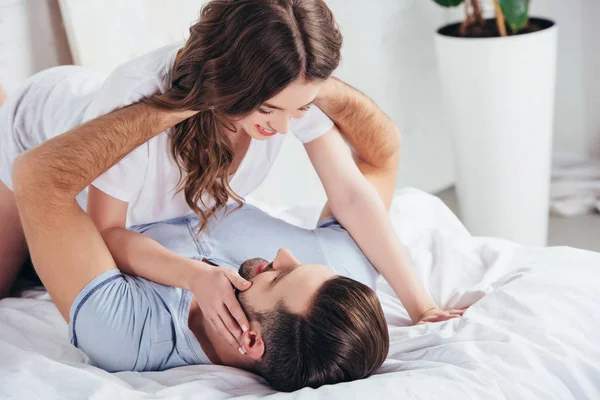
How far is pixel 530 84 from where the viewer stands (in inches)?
108

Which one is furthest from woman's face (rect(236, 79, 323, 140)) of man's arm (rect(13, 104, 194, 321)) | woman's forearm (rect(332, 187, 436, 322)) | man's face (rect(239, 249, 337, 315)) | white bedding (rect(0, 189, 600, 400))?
white bedding (rect(0, 189, 600, 400))

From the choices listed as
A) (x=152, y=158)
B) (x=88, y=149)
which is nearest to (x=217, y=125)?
(x=152, y=158)

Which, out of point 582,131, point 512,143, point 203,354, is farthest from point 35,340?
point 582,131

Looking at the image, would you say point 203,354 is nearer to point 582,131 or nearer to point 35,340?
point 35,340

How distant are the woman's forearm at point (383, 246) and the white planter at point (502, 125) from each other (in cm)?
105

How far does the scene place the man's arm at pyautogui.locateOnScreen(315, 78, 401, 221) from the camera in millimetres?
1860

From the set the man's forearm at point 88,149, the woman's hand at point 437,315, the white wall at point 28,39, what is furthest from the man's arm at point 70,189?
the white wall at point 28,39

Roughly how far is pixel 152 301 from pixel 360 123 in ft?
2.14

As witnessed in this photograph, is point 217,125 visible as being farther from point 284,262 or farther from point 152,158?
point 284,262

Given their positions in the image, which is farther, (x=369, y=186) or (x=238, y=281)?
(x=369, y=186)

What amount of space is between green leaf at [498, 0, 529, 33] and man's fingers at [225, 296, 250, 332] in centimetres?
161

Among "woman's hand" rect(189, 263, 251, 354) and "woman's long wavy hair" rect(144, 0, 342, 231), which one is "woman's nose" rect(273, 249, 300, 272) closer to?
"woman's hand" rect(189, 263, 251, 354)

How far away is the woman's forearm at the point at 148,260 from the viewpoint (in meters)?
1.57

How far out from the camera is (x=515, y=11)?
2.67 meters
